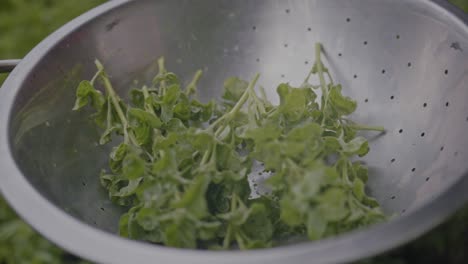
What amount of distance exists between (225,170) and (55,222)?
235 millimetres

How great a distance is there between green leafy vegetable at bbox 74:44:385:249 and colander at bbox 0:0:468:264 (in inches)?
1.6

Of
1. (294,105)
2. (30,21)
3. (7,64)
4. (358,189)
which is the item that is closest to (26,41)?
(30,21)

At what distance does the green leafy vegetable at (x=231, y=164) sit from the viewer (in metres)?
0.68

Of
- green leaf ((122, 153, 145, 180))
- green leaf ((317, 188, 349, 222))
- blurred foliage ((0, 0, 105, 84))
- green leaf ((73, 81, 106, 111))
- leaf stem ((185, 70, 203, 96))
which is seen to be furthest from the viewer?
blurred foliage ((0, 0, 105, 84))

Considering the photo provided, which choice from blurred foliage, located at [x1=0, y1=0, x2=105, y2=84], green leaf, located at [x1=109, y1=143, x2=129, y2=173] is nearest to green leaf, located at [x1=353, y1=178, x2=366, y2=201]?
green leaf, located at [x1=109, y1=143, x2=129, y2=173]

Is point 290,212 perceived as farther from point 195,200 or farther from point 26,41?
point 26,41

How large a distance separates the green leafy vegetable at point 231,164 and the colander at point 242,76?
0.04m

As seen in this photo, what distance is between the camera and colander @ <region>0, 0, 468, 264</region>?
693mm

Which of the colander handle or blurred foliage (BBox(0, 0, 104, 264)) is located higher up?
the colander handle

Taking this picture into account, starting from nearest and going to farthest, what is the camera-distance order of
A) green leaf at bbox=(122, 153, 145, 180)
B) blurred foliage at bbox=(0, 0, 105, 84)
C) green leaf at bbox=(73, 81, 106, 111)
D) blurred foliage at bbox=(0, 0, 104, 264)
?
green leaf at bbox=(122, 153, 145, 180) < green leaf at bbox=(73, 81, 106, 111) < blurred foliage at bbox=(0, 0, 104, 264) < blurred foliage at bbox=(0, 0, 105, 84)

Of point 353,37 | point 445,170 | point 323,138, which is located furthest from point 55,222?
point 353,37

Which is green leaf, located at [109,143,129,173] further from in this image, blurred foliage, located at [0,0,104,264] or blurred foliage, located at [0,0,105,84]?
blurred foliage, located at [0,0,105,84]

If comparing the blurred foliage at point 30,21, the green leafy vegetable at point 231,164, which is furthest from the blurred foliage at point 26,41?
the green leafy vegetable at point 231,164

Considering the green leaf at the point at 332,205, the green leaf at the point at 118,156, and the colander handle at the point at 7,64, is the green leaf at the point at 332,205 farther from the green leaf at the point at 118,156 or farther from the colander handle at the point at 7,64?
the colander handle at the point at 7,64
